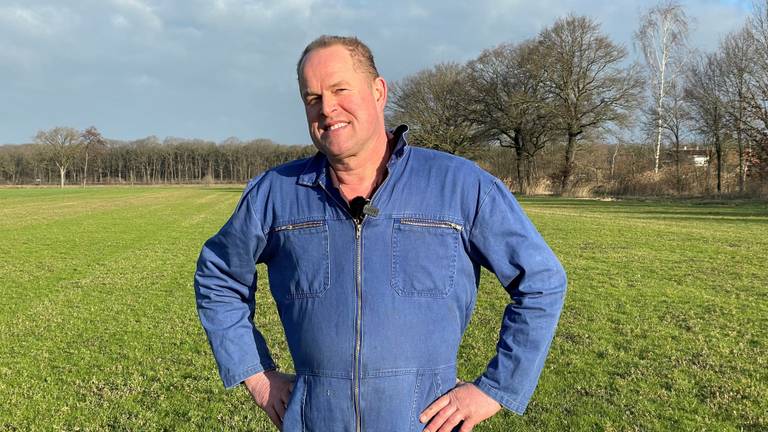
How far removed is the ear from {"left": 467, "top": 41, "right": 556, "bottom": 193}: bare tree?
44.1 m

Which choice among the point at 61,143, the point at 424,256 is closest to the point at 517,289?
the point at 424,256

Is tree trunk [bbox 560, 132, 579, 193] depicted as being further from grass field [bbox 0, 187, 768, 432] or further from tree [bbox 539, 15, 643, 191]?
grass field [bbox 0, 187, 768, 432]

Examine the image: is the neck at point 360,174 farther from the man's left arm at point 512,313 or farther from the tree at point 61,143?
the tree at point 61,143

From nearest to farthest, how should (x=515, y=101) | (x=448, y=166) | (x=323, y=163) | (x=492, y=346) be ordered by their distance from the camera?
1. (x=448, y=166)
2. (x=323, y=163)
3. (x=492, y=346)
4. (x=515, y=101)

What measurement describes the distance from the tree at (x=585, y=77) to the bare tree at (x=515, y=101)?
1.03 metres

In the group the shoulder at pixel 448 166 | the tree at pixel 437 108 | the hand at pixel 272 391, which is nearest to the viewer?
the shoulder at pixel 448 166

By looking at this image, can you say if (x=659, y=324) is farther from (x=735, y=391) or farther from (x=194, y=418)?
(x=194, y=418)

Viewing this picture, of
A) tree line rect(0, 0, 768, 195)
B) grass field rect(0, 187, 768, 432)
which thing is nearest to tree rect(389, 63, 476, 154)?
tree line rect(0, 0, 768, 195)

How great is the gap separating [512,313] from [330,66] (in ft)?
3.46

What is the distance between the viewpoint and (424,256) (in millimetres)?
1893

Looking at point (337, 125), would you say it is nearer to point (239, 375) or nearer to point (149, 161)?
point (239, 375)

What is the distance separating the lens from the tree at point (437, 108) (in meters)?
50.7

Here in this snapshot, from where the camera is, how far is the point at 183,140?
408 ft

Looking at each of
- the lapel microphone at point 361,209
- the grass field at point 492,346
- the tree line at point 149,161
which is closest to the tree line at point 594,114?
the grass field at point 492,346
